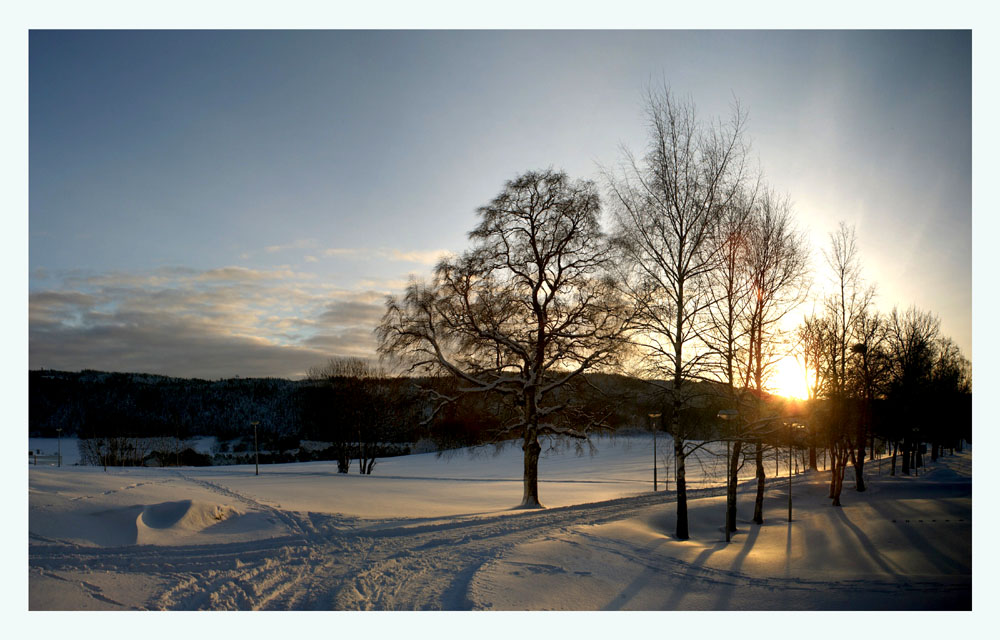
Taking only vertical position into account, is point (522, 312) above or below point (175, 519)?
above

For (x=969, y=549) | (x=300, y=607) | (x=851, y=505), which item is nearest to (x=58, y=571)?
(x=300, y=607)

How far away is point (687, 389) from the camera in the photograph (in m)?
14.2

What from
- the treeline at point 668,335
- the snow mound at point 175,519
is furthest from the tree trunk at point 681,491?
the snow mound at point 175,519

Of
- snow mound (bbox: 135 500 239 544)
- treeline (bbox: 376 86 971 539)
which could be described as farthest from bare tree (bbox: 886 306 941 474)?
snow mound (bbox: 135 500 239 544)

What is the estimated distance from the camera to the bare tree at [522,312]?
60.1 ft

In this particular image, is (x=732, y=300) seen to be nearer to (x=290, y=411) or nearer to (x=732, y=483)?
(x=732, y=483)

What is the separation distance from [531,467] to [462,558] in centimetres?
928

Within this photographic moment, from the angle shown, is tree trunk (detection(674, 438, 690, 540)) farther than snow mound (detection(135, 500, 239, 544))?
Yes

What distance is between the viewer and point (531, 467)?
63.1ft

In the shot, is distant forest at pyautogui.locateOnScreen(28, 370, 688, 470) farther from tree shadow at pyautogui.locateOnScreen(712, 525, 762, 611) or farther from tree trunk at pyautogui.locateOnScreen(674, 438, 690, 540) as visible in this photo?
tree shadow at pyautogui.locateOnScreen(712, 525, 762, 611)

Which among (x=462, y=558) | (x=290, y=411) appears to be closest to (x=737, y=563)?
(x=462, y=558)

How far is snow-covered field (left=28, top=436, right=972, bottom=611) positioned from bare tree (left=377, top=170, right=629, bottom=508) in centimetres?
451

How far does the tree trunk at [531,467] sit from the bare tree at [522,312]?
47 millimetres

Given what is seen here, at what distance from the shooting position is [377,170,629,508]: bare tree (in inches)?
721
